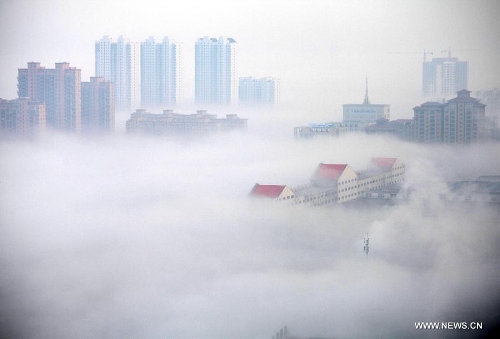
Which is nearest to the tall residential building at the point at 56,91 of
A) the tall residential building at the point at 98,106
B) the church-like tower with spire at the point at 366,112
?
the tall residential building at the point at 98,106

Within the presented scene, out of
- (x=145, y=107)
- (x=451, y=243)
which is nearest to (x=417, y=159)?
(x=451, y=243)

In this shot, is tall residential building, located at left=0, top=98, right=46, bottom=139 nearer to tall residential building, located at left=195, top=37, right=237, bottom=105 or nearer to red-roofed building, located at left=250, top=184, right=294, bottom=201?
tall residential building, located at left=195, top=37, right=237, bottom=105

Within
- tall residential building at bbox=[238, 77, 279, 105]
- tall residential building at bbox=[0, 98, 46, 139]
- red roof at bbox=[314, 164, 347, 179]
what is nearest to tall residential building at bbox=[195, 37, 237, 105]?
tall residential building at bbox=[238, 77, 279, 105]

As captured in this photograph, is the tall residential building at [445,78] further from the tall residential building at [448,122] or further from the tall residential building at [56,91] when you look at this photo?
the tall residential building at [56,91]

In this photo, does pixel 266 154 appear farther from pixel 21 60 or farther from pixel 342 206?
pixel 21 60

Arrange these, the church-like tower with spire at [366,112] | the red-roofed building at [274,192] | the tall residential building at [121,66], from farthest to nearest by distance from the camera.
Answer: the tall residential building at [121,66], the church-like tower with spire at [366,112], the red-roofed building at [274,192]
